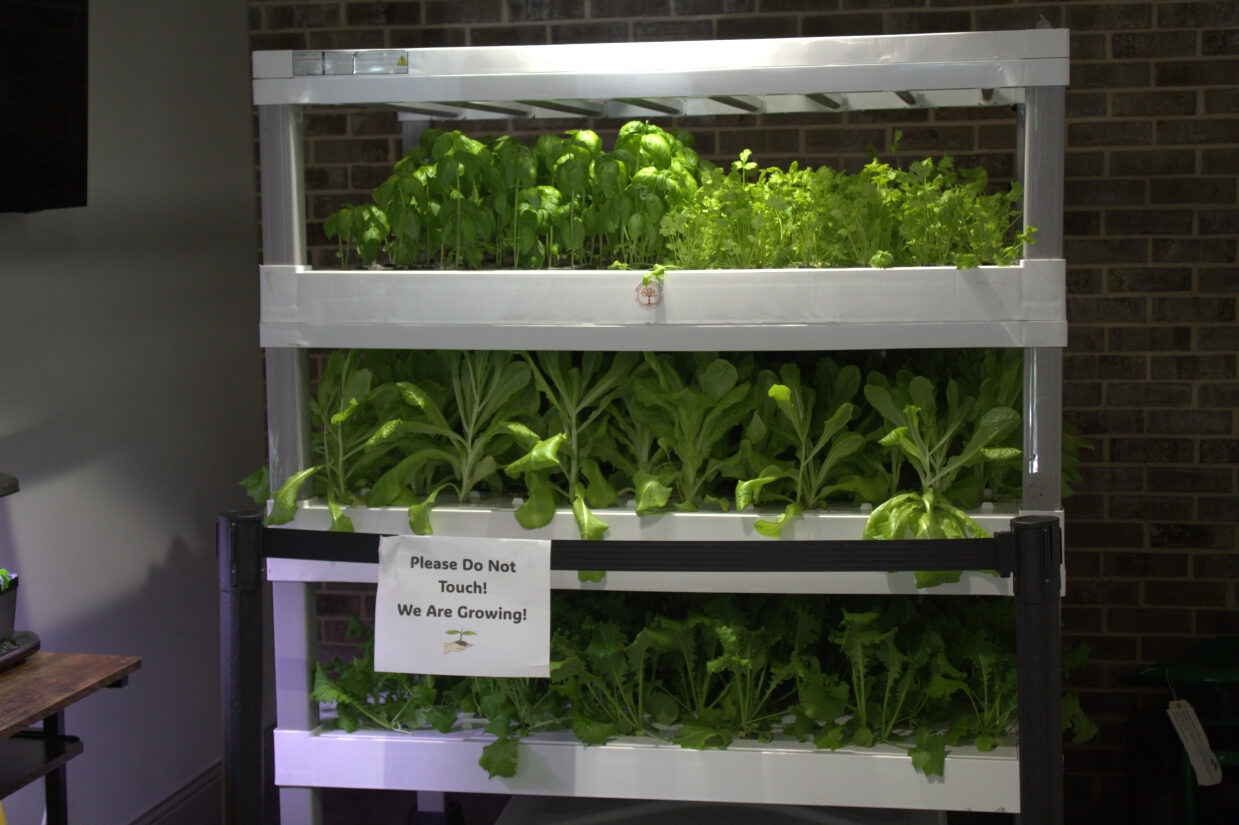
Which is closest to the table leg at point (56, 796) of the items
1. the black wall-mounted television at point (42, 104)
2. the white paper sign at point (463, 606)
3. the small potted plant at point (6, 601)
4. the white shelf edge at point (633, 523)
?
the small potted plant at point (6, 601)

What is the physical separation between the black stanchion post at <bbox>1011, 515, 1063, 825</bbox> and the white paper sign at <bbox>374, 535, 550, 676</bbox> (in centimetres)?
56

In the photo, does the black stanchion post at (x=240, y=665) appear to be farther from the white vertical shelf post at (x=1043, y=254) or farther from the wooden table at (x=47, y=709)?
the white vertical shelf post at (x=1043, y=254)

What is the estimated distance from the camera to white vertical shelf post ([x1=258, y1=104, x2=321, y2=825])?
1626 mm

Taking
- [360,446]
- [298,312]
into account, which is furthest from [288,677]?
[298,312]

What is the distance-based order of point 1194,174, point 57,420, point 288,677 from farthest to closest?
point 1194,174, point 57,420, point 288,677

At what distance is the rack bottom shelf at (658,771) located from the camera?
159 centimetres

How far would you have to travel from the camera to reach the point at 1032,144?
1.50 m

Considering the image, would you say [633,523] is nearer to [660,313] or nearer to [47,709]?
[660,313]

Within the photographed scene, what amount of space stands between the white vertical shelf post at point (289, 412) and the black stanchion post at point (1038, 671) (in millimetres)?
1018

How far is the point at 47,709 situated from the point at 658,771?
898 millimetres

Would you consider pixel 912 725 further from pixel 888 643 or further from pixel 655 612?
pixel 655 612

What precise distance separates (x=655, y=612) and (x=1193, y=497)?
5.91 ft

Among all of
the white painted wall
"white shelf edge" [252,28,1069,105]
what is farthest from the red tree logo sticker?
the white painted wall

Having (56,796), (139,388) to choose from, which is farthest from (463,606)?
(139,388)
